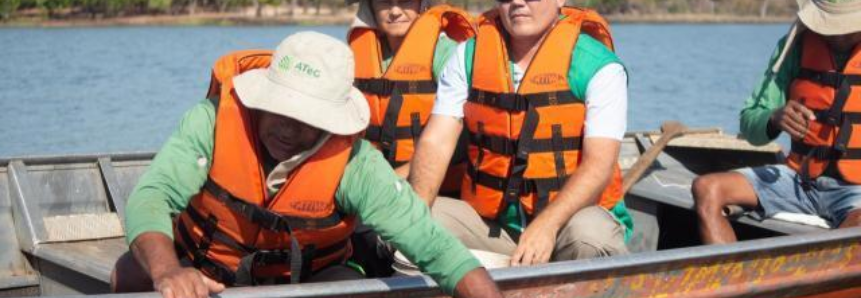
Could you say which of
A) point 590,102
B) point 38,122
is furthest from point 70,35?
point 590,102

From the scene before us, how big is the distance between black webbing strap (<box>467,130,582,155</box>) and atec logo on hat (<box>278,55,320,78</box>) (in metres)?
1.07

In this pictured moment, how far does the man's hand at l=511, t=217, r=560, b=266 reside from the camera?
3.55 m

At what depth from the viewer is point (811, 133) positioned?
4.45 metres

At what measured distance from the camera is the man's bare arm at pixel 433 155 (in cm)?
383

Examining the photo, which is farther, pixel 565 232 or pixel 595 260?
pixel 565 232

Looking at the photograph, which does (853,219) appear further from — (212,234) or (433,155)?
(212,234)

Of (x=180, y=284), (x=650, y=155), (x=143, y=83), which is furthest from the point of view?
(x=143, y=83)

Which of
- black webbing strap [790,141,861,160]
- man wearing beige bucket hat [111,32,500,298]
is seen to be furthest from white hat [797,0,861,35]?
man wearing beige bucket hat [111,32,500,298]

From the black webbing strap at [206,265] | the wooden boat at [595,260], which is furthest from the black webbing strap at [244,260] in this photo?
the wooden boat at [595,260]

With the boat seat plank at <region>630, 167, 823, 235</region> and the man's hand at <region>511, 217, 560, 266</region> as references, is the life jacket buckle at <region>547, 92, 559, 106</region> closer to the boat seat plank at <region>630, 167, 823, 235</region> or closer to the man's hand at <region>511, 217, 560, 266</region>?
the man's hand at <region>511, 217, 560, 266</region>

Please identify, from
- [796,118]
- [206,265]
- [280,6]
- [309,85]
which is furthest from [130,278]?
[280,6]

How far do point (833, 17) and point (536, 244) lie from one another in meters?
1.68

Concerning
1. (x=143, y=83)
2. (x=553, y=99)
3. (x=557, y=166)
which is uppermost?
(x=553, y=99)

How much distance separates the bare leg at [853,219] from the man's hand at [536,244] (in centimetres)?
128
